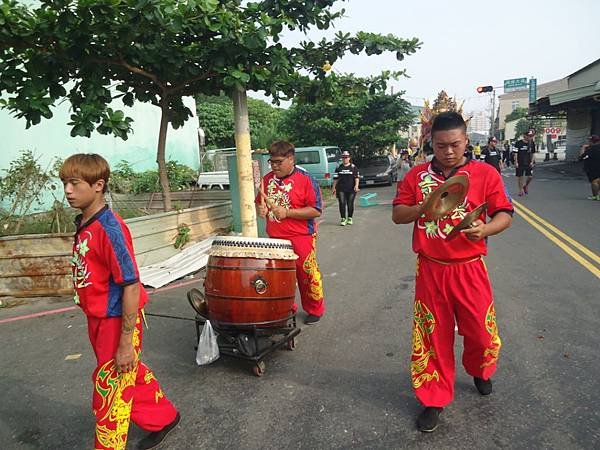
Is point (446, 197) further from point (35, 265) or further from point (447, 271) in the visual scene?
point (35, 265)

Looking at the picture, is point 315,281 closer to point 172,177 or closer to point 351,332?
point 351,332

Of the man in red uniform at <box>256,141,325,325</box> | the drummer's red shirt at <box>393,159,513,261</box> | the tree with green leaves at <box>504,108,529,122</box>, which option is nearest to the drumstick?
the man in red uniform at <box>256,141,325,325</box>

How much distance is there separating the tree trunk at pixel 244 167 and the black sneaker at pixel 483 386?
13.6 feet

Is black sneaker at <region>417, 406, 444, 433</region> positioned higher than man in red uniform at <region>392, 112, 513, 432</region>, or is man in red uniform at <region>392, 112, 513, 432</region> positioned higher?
man in red uniform at <region>392, 112, 513, 432</region>

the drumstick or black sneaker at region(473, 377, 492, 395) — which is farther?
the drumstick

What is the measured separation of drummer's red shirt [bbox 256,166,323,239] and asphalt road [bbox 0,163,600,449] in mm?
974

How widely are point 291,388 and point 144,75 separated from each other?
4.82 metres

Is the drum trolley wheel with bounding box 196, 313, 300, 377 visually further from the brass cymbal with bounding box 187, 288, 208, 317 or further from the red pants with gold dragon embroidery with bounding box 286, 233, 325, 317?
the red pants with gold dragon embroidery with bounding box 286, 233, 325, 317

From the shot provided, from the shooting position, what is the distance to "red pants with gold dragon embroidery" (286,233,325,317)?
13.8 ft

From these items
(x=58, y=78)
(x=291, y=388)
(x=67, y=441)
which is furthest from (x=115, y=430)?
(x=58, y=78)

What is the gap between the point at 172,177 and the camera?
40.7 ft

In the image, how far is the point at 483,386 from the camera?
302cm

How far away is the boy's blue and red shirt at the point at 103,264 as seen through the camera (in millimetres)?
2197

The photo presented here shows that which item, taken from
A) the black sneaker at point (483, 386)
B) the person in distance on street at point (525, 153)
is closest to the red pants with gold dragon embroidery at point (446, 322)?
the black sneaker at point (483, 386)
